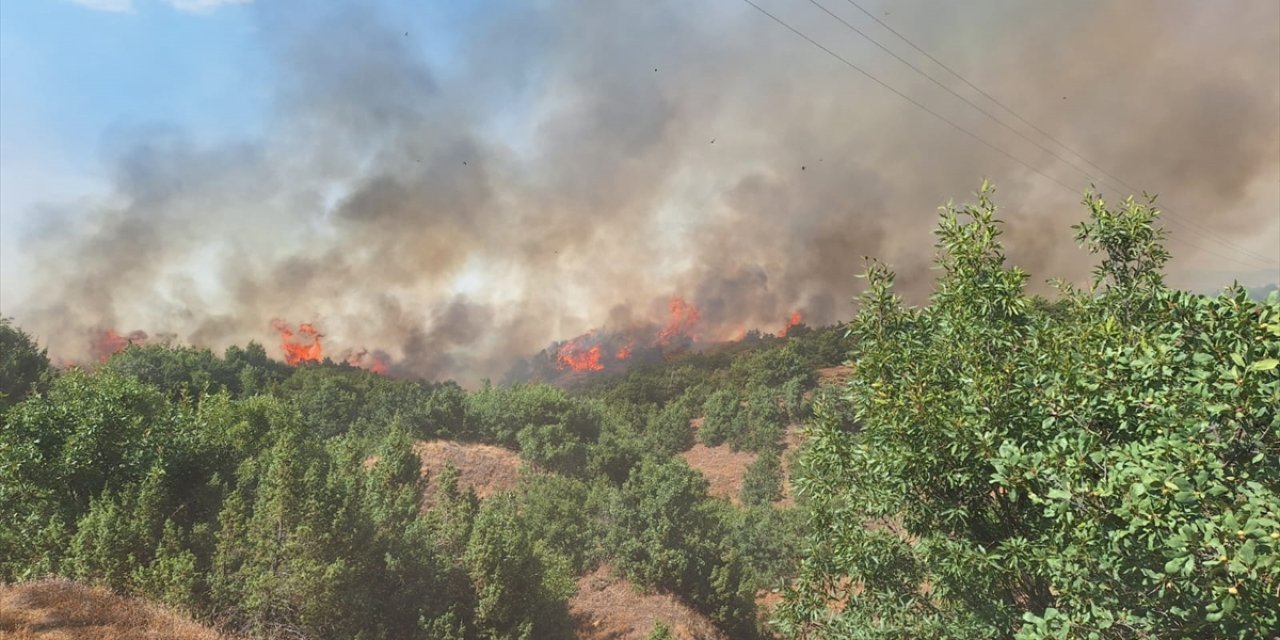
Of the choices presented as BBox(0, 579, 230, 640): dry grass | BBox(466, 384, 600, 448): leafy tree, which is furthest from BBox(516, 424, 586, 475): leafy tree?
BBox(0, 579, 230, 640): dry grass

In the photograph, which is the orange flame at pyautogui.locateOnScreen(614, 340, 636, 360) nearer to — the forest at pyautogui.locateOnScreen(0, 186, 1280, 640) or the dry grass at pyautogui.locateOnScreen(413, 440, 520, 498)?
the dry grass at pyautogui.locateOnScreen(413, 440, 520, 498)

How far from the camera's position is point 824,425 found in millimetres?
11328

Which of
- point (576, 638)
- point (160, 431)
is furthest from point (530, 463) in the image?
point (160, 431)

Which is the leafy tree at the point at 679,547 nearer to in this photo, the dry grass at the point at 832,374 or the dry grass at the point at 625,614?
the dry grass at the point at 625,614

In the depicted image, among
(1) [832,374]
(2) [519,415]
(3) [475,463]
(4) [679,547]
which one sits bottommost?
(4) [679,547]

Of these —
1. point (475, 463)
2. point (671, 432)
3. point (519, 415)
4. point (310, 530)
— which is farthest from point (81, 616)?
point (671, 432)

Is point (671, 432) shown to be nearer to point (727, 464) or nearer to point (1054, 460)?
point (727, 464)

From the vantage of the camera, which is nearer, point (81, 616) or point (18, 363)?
point (81, 616)

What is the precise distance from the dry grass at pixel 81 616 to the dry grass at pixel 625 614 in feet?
55.1

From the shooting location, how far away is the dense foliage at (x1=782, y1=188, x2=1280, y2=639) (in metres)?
5.55

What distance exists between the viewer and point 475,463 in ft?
191

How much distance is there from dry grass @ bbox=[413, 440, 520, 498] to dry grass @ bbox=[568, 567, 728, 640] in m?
21.0

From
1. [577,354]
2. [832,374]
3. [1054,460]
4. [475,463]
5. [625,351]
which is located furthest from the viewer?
[577,354]

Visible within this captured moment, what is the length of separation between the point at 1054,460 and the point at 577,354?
5572 inches
